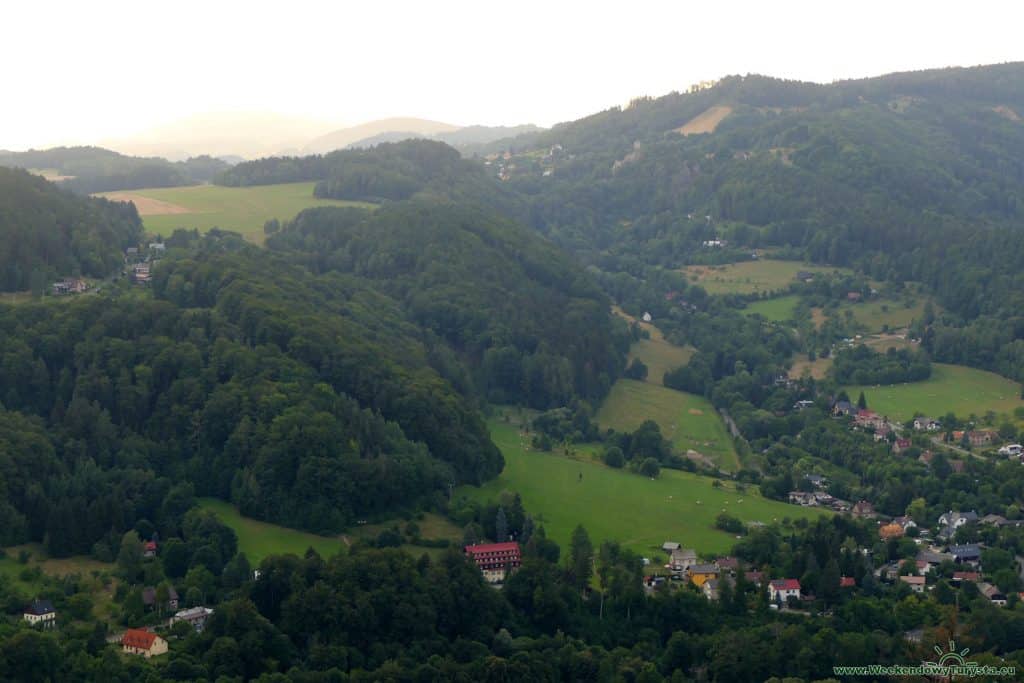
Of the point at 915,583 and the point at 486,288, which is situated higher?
the point at 486,288

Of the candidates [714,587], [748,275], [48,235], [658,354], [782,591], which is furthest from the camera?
[748,275]

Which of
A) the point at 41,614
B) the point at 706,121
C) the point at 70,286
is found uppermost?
the point at 706,121

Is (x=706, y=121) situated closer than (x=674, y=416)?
No

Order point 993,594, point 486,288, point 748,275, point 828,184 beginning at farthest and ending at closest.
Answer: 1. point 828,184
2. point 748,275
3. point 486,288
4. point 993,594

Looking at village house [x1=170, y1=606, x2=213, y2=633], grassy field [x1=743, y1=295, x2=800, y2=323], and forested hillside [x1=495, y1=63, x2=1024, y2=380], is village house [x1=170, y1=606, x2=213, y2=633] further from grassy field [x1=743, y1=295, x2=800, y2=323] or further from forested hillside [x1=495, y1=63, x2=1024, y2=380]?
grassy field [x1=743, y1=295, x2=800, y2=323]

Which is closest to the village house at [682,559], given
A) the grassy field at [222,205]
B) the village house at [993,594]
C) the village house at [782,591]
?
the village house at [782,591]

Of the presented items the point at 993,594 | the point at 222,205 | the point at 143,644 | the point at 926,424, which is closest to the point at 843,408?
the point at 926,424

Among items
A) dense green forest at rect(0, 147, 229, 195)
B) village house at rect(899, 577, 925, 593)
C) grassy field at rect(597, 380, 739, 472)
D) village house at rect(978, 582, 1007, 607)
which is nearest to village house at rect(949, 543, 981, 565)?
village house at rect(978, 582, 1007, 607)

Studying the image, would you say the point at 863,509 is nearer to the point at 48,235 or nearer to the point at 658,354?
the point at 658,354

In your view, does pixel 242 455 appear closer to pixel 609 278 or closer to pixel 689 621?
pixel 689 621
